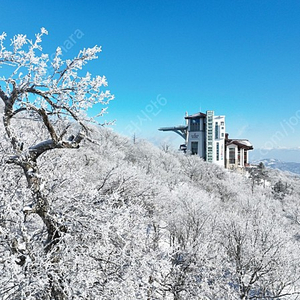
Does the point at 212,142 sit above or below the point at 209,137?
below

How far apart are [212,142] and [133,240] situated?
180 feet

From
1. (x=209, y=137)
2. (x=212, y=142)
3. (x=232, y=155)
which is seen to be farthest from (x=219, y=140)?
(x=232, y=155)

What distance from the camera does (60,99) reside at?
502 centimetres

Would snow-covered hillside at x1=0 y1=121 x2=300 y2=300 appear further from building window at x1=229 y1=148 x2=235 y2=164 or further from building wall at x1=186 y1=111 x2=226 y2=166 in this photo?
building window at x1=229 y1=148 x2=235 y2=164

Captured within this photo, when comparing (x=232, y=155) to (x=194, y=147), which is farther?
(x=232, y=155)

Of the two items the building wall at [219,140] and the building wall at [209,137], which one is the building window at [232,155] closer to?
the building wall at [209,137]

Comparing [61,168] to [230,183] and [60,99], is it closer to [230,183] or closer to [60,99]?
[60,99]

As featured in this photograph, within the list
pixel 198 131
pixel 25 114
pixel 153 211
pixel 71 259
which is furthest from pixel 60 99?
pixel 198 131

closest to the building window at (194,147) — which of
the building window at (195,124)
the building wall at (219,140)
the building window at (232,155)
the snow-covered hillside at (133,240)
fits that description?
the building window at (195,124)

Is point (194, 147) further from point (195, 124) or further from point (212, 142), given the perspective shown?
point (195, 124)

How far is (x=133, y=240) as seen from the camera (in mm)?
5012

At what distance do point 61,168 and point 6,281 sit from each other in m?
3.50

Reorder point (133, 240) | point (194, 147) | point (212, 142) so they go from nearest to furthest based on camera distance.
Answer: point (133, 240) → point (212, 142) → point (194, 147)

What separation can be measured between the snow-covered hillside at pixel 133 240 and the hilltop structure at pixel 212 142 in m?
10.6
